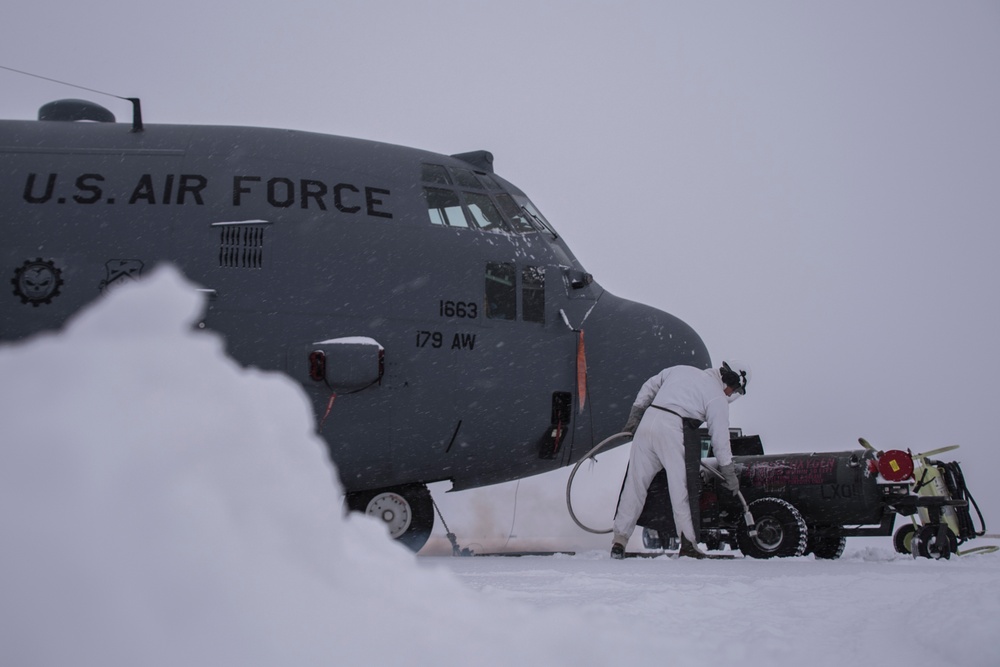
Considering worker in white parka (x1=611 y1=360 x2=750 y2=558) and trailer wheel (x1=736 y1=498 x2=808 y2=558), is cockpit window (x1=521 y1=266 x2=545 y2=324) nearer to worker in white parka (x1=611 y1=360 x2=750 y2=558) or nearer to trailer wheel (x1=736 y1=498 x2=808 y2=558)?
worker in white parka (x1=611 y1=360 x2=750 y2=558)

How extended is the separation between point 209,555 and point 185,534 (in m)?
0.07

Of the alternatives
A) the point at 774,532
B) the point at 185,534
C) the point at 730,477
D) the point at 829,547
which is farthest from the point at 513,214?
the point at 185,534

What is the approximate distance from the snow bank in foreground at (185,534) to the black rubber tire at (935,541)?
653cm

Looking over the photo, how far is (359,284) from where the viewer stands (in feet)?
26.2

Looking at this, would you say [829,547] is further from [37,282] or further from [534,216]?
[37,282]

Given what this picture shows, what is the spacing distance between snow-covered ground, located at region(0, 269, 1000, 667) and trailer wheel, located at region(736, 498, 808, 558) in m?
4.91

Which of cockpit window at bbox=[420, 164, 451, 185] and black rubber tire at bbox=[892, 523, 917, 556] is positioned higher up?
cockpit window at bbox=[420, 164, 451, 185]

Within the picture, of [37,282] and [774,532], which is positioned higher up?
[37,282]

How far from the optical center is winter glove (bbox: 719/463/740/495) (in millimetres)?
7672

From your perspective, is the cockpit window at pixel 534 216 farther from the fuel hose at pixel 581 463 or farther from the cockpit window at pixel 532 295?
the fuel hose at pixel 581 463

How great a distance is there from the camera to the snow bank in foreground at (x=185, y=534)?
151 centimetres

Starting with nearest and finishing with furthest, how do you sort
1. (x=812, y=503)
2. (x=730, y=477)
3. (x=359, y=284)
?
(x=730, y=477), (x=812, y=503), (x=359, y=284)

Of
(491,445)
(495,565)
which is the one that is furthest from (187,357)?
(491,445)

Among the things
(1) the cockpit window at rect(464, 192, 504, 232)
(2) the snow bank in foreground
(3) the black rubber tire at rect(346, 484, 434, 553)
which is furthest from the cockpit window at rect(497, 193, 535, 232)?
(2) the snow bank in foreground
